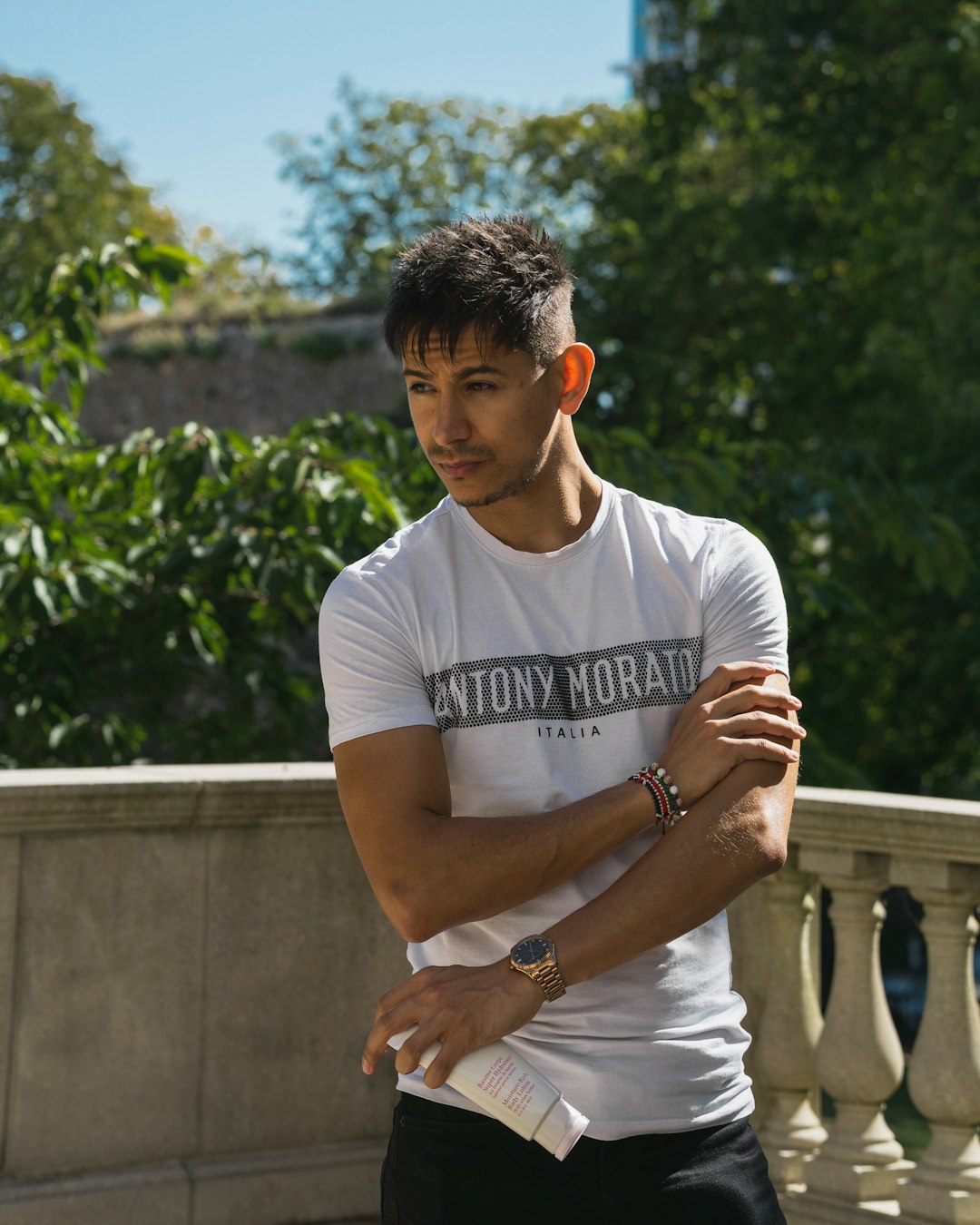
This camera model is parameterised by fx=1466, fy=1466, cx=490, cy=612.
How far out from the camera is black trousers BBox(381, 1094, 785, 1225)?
1738 millimetres

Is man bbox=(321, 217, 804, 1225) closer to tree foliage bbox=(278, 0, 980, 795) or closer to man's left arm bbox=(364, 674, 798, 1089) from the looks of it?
man's left arm bbox=(364, 674, 798, 1089)

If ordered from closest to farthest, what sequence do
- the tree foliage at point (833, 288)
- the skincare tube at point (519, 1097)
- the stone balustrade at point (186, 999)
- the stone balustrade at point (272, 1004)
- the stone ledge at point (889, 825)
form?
the skincare tube at point (519, 1097) < the stone ledge at point (889, 825) < the stone balustrade at point (272, 1004) < the stone balustrade at point (186, 999) < the tree foliage at point (833, 288)

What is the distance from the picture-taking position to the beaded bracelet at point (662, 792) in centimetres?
175

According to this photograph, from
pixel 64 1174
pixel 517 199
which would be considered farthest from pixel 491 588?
pixel 517 199

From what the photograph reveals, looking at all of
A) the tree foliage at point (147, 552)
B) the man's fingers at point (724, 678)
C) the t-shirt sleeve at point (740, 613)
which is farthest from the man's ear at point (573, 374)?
the tree foliage at point (147, 552)

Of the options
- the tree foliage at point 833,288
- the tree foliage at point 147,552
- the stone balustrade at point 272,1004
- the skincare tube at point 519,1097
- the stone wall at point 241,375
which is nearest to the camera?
the skincare tube at point 519,1097

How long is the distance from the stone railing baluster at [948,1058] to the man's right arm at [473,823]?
140 centimetres

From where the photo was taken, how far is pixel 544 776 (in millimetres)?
1790

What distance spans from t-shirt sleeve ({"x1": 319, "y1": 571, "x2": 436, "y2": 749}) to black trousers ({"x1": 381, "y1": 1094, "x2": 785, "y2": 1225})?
476mm

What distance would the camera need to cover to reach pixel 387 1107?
353cm

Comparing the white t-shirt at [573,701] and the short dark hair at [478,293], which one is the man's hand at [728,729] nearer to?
the white t-shirt at [573,701]

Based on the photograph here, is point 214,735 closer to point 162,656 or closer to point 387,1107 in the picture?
point 162,656

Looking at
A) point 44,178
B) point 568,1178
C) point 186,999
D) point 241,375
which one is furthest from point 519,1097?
→ point 44,178

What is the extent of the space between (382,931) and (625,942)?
1916 millimetres
